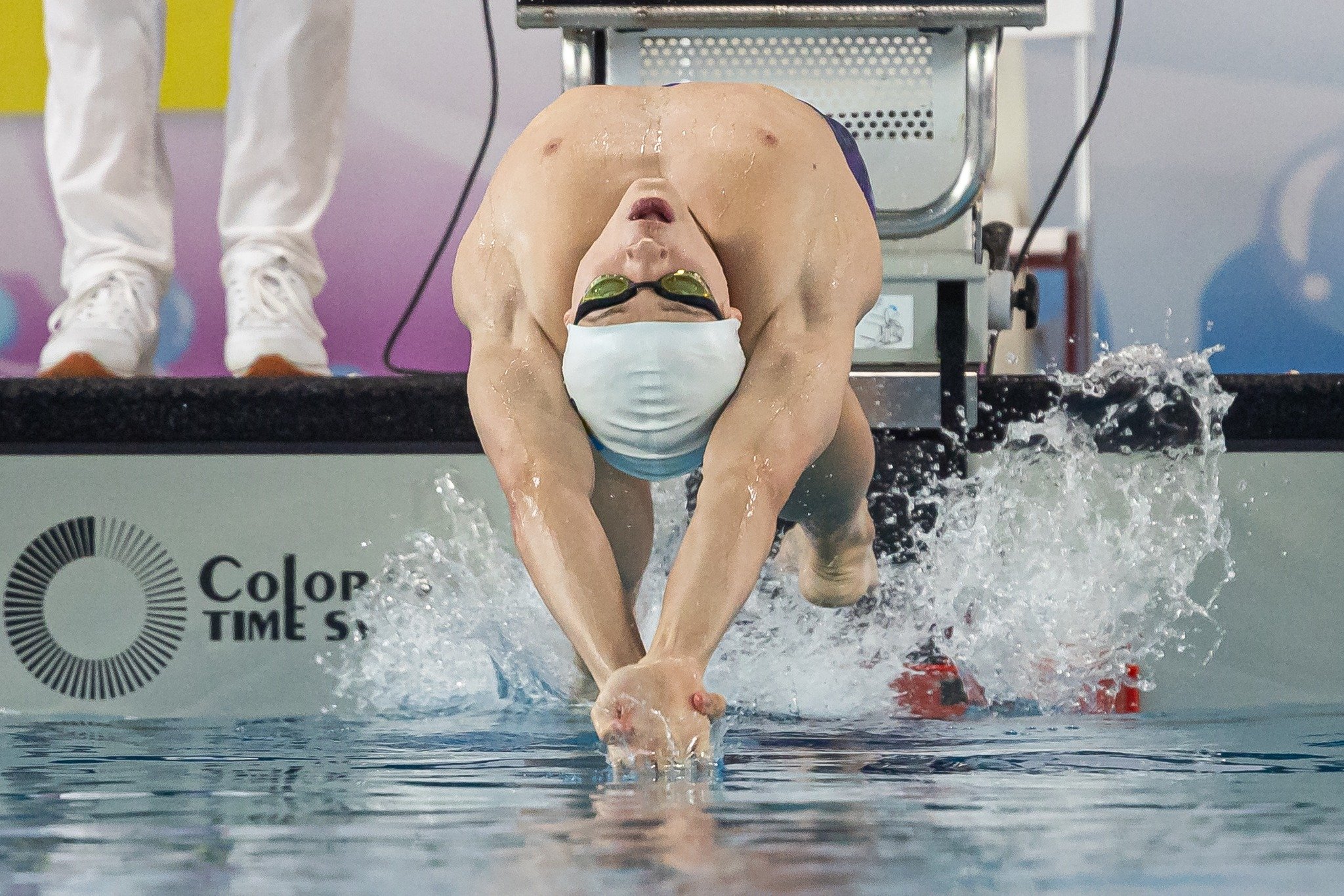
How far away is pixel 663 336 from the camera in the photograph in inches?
42.5

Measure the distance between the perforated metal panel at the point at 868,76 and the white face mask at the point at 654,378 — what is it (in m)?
0.49

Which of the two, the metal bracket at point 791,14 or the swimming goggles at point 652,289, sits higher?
the metal bracket at point 791,14

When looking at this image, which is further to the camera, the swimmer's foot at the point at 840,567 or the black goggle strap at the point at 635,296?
the swimmer's foot at the point at 840,567

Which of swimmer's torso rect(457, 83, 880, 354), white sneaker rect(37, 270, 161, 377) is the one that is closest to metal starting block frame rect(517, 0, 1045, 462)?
swimmer's torso rect(457, 83, 880, 354)

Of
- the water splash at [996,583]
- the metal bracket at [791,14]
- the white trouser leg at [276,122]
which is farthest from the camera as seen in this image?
the white trouser leg at [276,122]

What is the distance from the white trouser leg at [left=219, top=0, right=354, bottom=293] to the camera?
1.85 meters

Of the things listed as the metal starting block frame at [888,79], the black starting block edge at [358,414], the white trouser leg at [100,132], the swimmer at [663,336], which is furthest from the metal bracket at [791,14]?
the white trouser leg at [100,132]

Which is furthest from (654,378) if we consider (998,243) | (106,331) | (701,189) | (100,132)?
(100,132)

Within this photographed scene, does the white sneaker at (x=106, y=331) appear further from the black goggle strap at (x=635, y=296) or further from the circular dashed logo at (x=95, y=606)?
the black goggle strap at (x=635, y=296)

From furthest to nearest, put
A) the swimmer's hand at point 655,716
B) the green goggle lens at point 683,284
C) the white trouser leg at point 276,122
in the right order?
the white trouser leg at point 276,122, the green goggle lens at point 683,284, the swimmer's hand at point 655,716

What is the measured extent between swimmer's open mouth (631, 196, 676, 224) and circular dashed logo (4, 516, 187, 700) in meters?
0.83

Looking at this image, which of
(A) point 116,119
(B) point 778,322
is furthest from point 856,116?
(A) point 116,119

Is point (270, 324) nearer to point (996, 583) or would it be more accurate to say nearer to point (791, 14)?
point (791, 14)

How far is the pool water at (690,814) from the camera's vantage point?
62 centimetres
